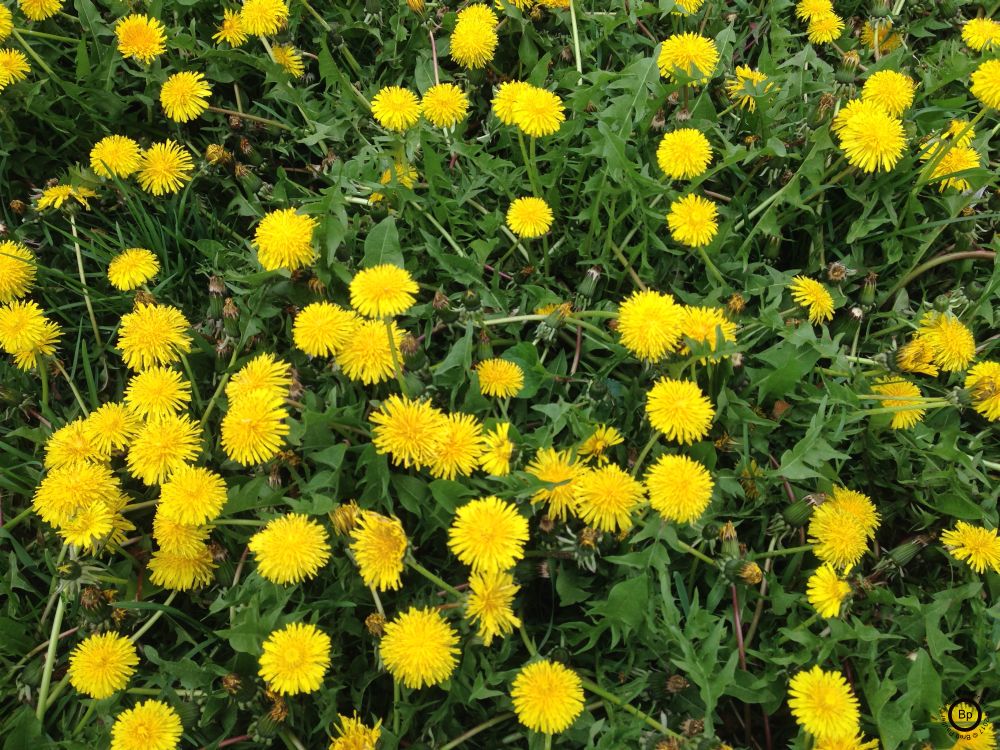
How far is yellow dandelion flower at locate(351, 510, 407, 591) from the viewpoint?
150 centimetres

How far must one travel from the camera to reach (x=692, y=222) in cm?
196

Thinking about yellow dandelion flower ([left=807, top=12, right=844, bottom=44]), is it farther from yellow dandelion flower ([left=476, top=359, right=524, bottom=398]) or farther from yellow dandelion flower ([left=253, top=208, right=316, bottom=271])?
yellow dandelion flower ([left=253, top=208, right=316, bottom=271])

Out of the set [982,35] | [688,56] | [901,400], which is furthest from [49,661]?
[982,35]

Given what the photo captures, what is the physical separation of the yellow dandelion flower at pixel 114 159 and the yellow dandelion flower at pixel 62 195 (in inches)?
4.3

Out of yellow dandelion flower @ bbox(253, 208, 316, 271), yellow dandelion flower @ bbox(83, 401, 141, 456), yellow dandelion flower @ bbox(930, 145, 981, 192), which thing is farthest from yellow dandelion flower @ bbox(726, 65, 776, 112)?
yellow dandelion flower @ bbox(83, 401, 141, 456)

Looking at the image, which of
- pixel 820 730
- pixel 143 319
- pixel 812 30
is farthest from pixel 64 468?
pixel 812 30

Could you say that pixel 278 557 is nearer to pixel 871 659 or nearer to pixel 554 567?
pixel 554 567

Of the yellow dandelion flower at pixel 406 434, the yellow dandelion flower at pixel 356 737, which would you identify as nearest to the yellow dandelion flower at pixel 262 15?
the yellow dandelion flower at pixel 406 434

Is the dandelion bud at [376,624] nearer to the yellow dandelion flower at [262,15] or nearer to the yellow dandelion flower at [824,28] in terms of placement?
the yellow dandelion flower at [262,15]

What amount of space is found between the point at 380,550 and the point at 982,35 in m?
2.58

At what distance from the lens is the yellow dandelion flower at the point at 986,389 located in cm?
186

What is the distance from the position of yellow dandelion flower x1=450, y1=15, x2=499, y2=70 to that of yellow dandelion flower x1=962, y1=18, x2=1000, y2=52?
1.61 meters
